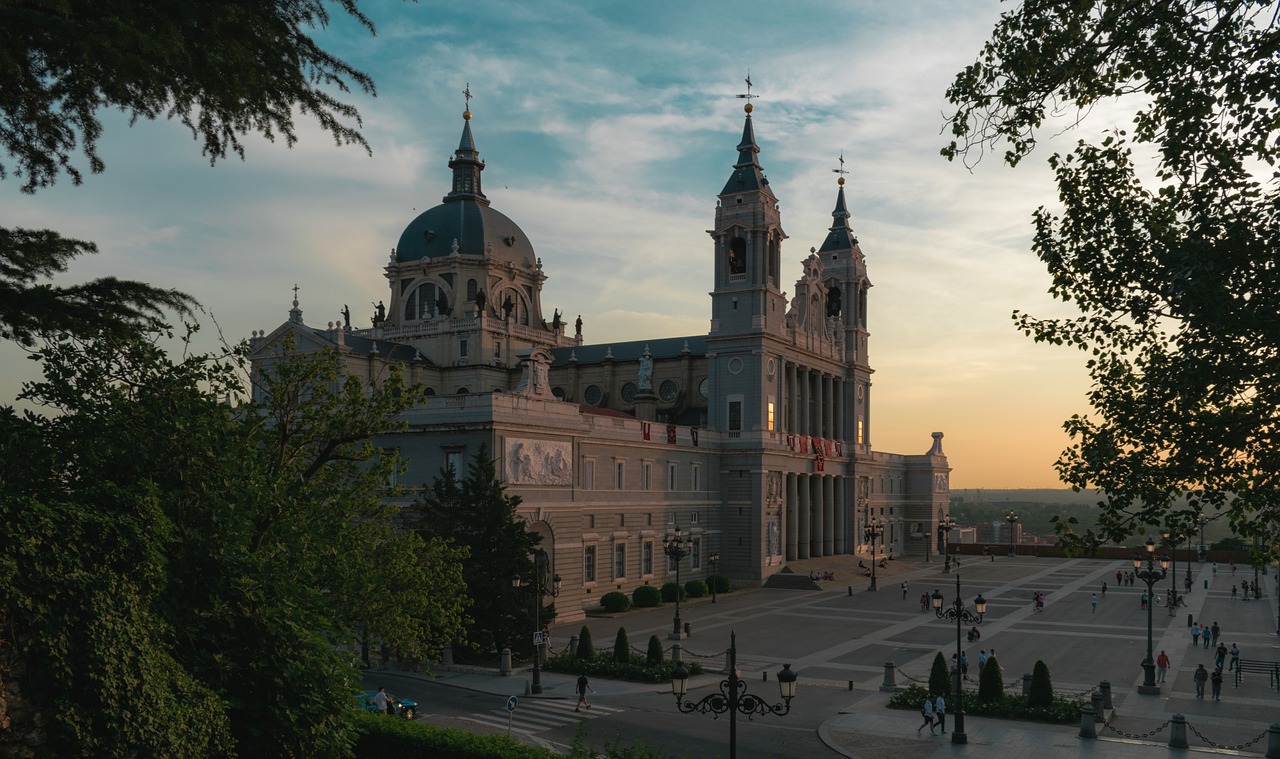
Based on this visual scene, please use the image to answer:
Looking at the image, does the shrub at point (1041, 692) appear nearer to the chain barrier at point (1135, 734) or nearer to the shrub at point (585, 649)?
the chain barrier at point (1135, 734)

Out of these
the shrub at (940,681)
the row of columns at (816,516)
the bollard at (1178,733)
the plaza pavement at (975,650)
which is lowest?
the plaza pavement at (975,650)

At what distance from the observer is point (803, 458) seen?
8300 cm

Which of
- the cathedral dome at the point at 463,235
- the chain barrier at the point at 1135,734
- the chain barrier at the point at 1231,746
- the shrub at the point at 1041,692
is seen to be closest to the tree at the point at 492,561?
the shrub at the point at 1041,692

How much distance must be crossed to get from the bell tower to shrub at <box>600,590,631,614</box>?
24884mm

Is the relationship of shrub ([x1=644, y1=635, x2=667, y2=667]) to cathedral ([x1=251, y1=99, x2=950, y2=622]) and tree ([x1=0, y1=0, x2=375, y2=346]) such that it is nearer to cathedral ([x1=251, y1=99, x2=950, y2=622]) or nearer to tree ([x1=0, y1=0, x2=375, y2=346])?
cathedral ([x1=251, y1=99, x2=950, y2=622])

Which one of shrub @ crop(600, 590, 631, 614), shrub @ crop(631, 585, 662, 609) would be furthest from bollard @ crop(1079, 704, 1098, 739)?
shrub @ crop(631, 585, 662, 609)

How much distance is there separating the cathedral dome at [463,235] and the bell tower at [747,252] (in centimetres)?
1939

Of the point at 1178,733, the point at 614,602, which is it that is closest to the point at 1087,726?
the point at 1178,733

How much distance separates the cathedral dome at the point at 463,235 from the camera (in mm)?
85812

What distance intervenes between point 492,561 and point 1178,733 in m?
24.5

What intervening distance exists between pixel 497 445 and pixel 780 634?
16.6 m

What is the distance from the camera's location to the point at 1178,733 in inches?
1129

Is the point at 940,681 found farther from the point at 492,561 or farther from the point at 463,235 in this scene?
the point at 463,235

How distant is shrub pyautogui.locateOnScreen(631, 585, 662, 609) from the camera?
60625 millimetres
